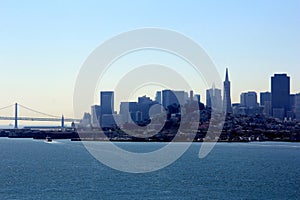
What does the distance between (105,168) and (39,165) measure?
629 cm

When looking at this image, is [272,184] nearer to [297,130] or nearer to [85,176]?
[85,176]

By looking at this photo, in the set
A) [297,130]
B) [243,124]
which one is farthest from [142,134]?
[297,130]

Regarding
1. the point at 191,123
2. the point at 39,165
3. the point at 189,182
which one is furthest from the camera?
the point at 191,123

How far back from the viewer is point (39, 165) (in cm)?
4850

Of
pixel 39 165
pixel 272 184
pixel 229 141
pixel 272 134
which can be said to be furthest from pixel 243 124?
pixel 272 184

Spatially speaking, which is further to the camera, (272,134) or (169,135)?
(272,134)

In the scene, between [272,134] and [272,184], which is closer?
[272,184]

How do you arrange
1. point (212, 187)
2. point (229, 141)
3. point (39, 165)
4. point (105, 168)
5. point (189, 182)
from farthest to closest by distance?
point (229, 141)
point (39, 165)
point (105, 168)
point (189, 182)
point (212, 187)

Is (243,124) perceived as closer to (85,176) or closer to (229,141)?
(229,141)

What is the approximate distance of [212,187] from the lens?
3353 cm

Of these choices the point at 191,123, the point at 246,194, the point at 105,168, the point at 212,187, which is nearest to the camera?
the point at 246,194

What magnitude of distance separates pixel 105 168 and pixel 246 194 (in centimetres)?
1647

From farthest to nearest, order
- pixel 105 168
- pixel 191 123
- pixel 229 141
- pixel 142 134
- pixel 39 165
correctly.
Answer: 1. pixel 191 123
2. pixel 142 134
3. pixel 229 141
4. pixel 39 165
5. pixel 105 168

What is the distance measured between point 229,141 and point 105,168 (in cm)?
7970
